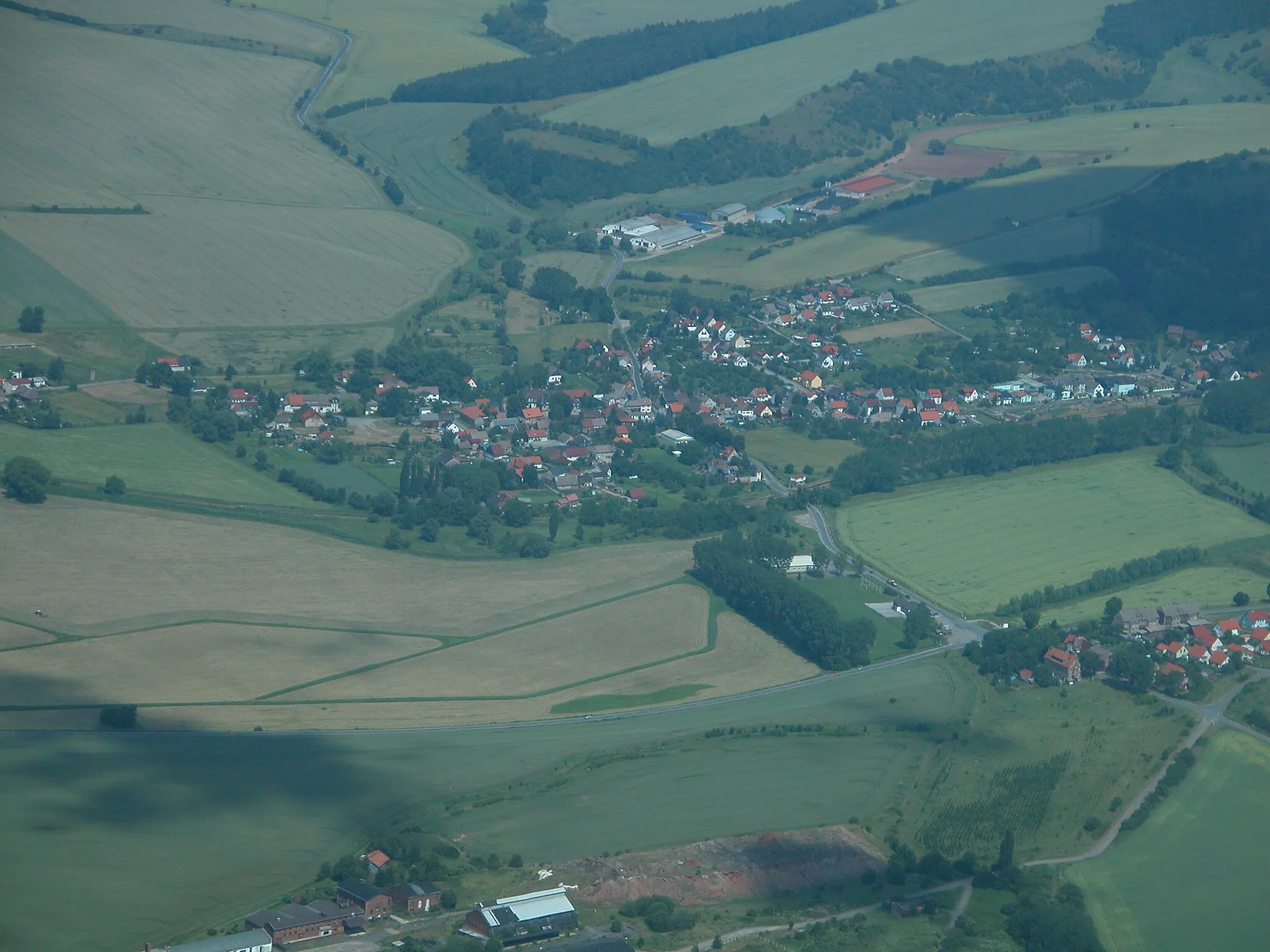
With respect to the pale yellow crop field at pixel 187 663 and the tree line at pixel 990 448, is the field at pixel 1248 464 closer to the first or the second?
the tree line at pixel 990 448

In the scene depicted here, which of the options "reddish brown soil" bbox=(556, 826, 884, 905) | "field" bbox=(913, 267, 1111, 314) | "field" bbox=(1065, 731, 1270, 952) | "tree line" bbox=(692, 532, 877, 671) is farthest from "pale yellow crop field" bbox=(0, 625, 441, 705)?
"field" bbox=(913, 267, 1111, 314)

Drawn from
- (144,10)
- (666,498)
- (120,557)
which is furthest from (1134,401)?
(144,10)

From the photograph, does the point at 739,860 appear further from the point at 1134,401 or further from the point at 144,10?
the point at 144,10

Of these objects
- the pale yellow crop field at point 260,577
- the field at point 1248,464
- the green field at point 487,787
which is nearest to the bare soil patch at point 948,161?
the field at point 1248,464

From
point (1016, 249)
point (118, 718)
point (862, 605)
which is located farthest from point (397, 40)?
point (118, 718)

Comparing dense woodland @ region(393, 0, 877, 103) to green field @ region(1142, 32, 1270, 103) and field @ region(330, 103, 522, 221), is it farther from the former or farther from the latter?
green field @ region(1142, 32, 1270, 103)
